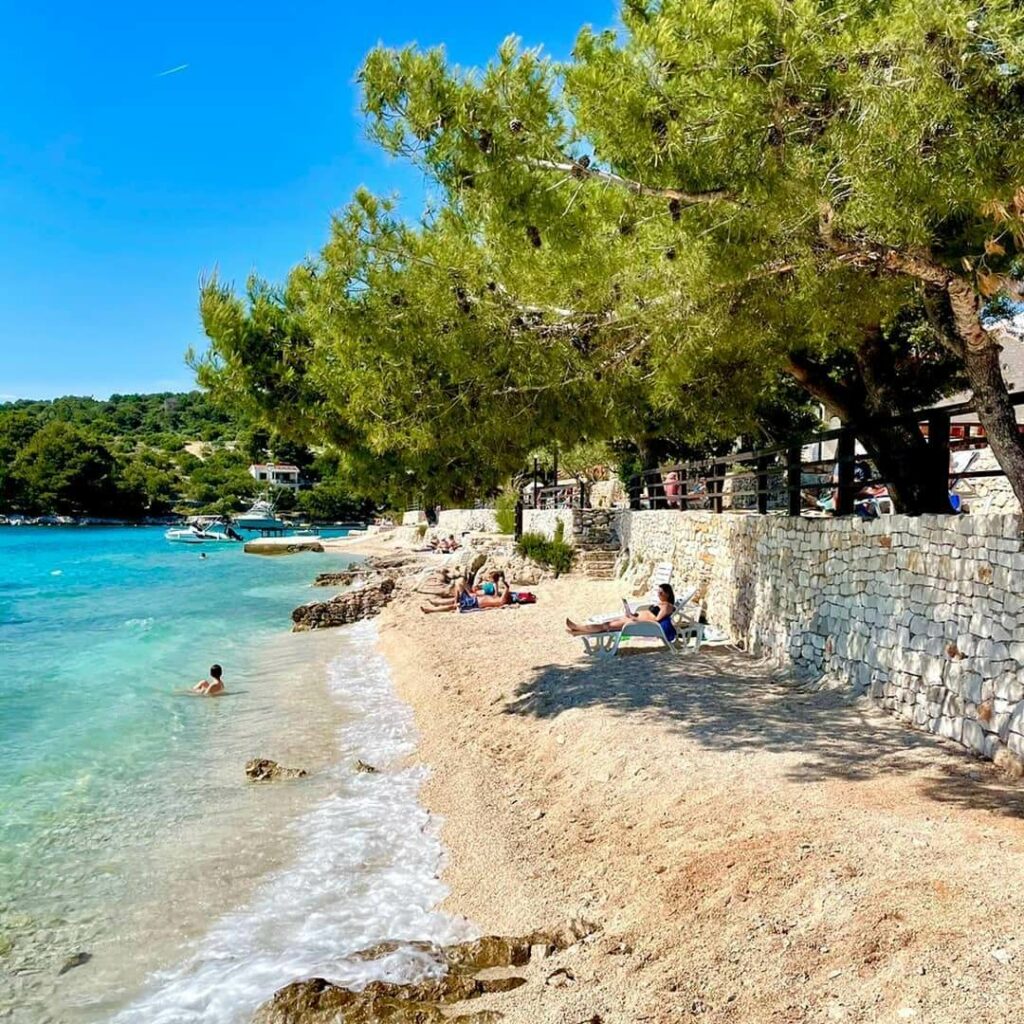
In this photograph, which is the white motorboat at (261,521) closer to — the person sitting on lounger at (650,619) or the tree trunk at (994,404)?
the person sitting on lounger at (650,619)

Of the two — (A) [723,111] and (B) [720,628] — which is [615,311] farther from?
(B) [720,628]

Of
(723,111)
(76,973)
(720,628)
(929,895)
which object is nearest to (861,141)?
(723,111)

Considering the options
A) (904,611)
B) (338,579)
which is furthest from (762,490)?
(338,579)

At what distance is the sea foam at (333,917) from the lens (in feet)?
15.7

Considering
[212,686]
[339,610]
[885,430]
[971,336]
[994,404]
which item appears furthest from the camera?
[339,610]

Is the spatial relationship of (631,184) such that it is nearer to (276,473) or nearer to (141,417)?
(276,473)

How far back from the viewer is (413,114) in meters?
5.49

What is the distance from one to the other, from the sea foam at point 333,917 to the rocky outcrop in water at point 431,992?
23 centimetres

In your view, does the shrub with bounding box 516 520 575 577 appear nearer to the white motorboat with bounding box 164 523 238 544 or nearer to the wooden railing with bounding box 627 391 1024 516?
the wooden railing with bounding box 627 391 1024 516

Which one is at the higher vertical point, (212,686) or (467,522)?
(467,522)

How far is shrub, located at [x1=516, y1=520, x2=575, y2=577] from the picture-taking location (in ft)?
74.2

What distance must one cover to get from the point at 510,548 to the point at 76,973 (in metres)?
20.3

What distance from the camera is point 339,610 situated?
23.4 metres

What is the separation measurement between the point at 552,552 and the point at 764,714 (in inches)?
585
